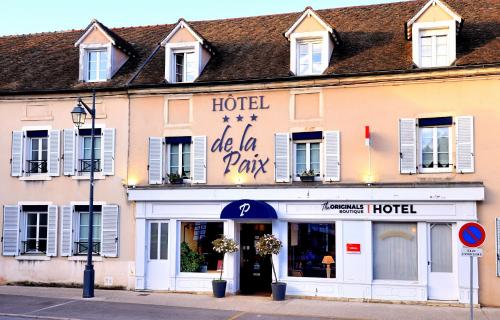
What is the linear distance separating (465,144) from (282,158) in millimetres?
5604

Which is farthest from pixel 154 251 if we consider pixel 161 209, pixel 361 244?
pixel 361 244

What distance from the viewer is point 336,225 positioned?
18.3 meters

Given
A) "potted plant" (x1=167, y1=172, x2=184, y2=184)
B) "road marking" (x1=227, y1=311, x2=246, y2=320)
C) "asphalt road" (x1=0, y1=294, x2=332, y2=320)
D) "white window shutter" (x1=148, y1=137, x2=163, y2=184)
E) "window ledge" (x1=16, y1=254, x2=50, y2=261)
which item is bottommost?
"road marking" (x1=227, y1=311, x2=246, y2=320)

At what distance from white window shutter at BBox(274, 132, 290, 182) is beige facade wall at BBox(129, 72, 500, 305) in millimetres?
206

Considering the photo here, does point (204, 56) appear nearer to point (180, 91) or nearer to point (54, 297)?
point (180, 91)

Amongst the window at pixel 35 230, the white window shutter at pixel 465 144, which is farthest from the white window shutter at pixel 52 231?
the white window shutter at pixel 465 144

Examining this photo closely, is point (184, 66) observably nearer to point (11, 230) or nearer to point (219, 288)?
point (219, 288)

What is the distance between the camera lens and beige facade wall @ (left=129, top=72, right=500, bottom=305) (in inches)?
679

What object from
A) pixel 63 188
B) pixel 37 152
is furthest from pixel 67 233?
pixel 37 152

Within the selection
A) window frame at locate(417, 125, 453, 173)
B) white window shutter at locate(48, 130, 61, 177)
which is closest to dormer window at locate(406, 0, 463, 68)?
window frame at locate(417, 125, 453, 173)

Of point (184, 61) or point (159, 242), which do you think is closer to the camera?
point (159, 242)

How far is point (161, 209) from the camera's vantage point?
19.8 metres

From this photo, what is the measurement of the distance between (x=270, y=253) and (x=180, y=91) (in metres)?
6.39

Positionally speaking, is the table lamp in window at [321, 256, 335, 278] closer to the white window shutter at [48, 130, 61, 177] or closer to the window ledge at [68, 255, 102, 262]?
the window ledge at [68, 255, 102, 262]
